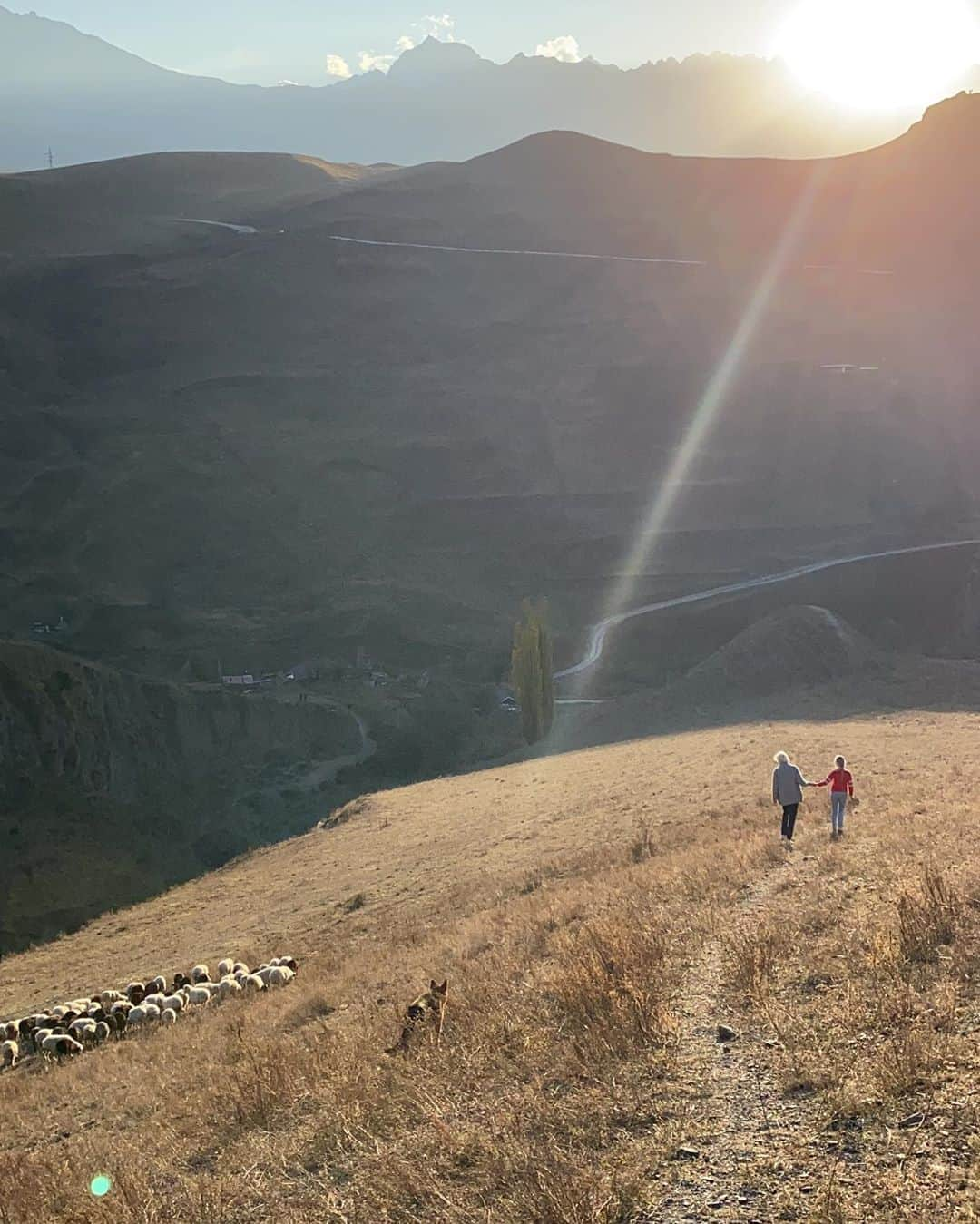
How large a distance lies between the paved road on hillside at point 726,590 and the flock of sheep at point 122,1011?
141ft

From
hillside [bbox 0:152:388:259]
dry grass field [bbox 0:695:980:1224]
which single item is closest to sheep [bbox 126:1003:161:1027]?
dry grass field [bbox 0:695:980:1224]

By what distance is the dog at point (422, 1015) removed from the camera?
356 inches

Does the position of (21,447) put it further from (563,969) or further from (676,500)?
(563,969)

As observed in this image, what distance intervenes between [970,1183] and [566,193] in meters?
135

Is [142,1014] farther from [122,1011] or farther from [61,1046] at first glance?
[61,1046]

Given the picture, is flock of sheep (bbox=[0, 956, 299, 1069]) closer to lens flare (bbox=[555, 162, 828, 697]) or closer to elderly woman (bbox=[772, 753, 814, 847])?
elderly woman (bbox=[772, 753, 814, 847])

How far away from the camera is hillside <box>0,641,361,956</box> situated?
3500cm

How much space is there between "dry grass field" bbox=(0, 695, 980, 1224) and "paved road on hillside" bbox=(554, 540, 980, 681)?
45.2m

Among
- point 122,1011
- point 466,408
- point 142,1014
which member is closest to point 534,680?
point 122,1011

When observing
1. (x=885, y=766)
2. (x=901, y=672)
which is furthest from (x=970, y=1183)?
(x=901, y=672)

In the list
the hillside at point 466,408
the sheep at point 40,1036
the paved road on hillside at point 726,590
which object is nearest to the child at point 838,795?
the sheep at point 40,1036

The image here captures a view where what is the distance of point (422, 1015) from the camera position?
9594 millimetres

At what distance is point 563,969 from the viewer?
9.41 meters

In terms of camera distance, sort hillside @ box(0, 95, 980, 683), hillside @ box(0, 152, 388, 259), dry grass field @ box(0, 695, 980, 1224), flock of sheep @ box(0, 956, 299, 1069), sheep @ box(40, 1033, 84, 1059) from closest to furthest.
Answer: dry grass field @ box(0, 695, 980, 1224)
sheep @ box(40, 1033, 84, 1059)
flock of sheep @ box(0, 956, 299, 1069)
hillside @ box(0, 95, 980, 683)
hillside @ box(0, 152, 388, 259)
